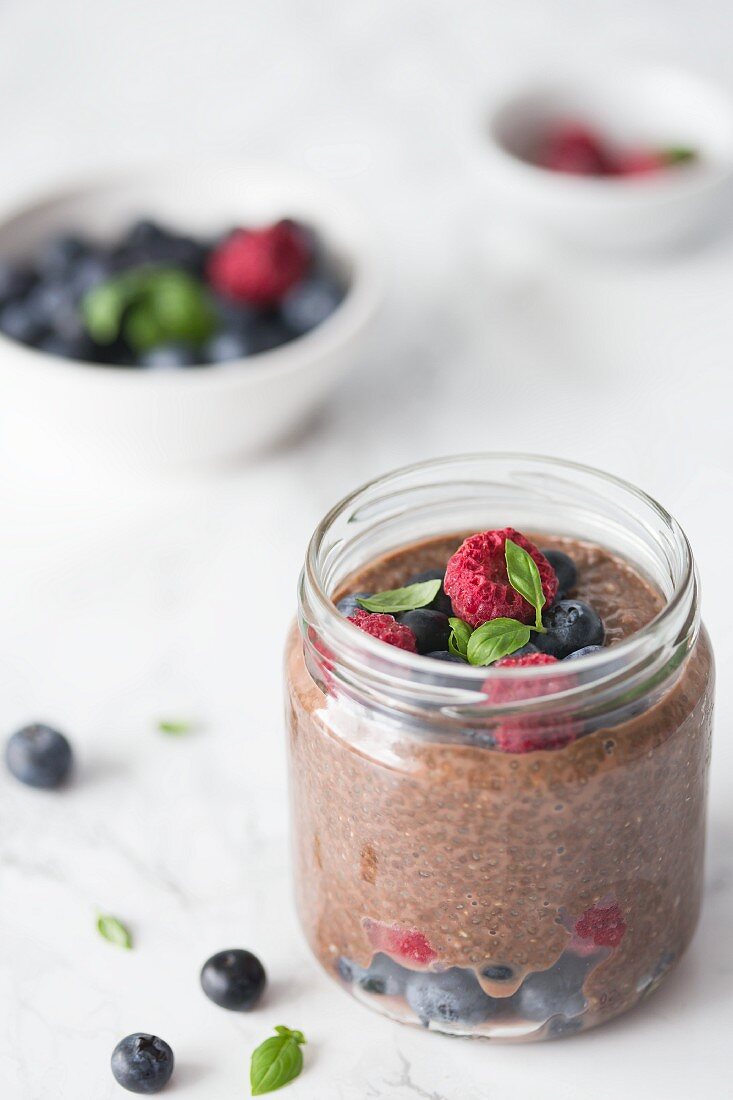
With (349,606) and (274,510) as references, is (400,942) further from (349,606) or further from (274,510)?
(274,510)

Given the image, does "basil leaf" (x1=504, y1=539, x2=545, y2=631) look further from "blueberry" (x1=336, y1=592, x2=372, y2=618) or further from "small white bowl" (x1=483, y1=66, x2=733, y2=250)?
"small white bowl" (x1=483, y1=66, x2=733, y2=250)

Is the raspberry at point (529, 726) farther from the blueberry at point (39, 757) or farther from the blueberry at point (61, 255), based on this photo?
the blueberry at point (61, 255)

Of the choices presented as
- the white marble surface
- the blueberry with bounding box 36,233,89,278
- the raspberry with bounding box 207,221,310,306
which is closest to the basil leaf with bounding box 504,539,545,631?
the white marble surface

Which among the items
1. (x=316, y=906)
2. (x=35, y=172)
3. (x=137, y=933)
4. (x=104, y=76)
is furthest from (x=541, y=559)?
(x=104, y=76)

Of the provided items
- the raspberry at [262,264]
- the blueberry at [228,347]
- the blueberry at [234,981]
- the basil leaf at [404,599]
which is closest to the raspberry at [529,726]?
the basil leaf at [404,599]

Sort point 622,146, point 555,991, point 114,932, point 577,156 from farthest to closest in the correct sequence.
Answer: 1. point 622,146
2. point 577,156
3. point 114,932
4. point 555,991

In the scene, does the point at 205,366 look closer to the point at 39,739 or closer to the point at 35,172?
the point at 39,739

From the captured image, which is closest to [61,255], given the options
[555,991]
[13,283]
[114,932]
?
[13,283]
